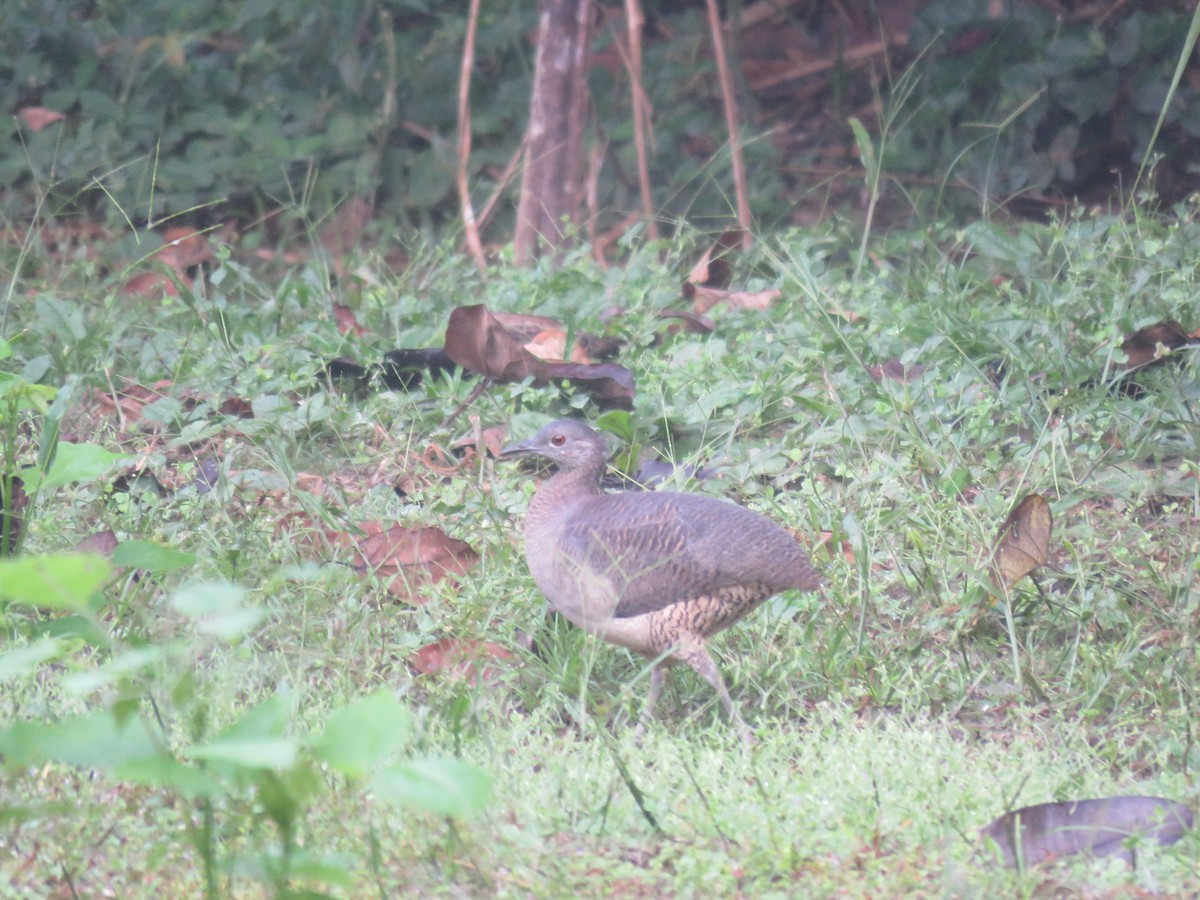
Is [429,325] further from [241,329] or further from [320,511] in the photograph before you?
[320,511]

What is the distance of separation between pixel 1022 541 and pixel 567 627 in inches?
47.9

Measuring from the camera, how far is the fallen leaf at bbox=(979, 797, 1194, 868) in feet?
8.99

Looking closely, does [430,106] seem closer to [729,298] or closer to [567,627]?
[729,298]

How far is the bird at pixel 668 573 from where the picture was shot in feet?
12.1

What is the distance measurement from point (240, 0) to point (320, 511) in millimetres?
5050

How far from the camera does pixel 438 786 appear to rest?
6.50 feet

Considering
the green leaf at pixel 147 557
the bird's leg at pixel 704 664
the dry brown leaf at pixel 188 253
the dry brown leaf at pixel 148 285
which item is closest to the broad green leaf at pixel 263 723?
the green leaf at pixel 147 557

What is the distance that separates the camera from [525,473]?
496cm

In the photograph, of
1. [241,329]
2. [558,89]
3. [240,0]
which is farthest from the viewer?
[240,0]

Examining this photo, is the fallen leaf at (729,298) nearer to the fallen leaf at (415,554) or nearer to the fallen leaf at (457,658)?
the fallen leaf at (415,554)

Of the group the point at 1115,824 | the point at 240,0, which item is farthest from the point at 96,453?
the point at 240,0

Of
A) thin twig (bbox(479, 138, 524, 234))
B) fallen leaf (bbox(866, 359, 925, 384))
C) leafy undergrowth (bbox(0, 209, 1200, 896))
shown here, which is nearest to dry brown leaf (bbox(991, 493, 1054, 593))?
leafy undergrowth (bbox(0, 209, 1200, 896))

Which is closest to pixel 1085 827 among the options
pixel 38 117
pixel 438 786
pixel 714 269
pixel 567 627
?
pixel 438 786

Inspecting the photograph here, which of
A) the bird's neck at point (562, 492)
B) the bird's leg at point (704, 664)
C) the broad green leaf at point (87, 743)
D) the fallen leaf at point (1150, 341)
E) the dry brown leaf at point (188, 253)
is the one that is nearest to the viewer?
the broad green leaf at point (87, 743)
